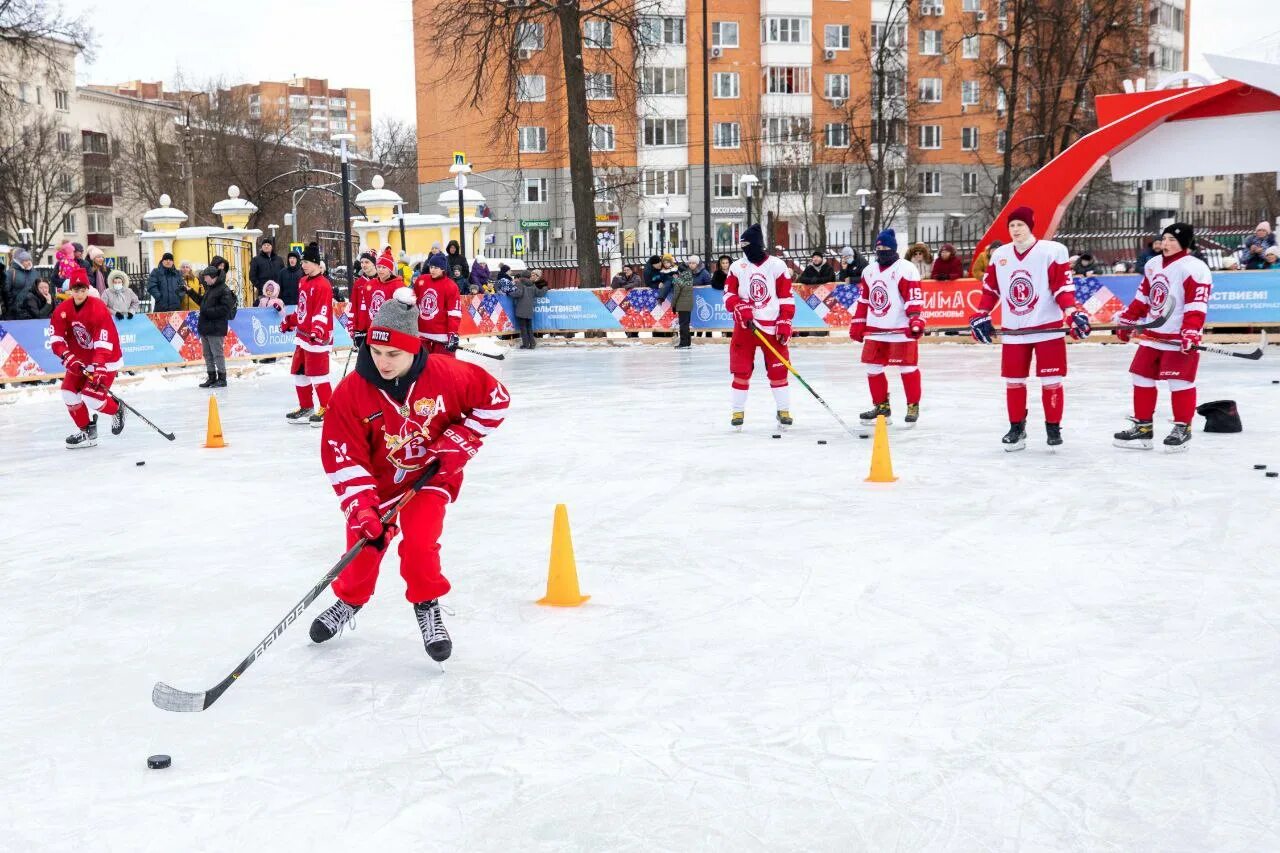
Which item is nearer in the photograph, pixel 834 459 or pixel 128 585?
pixel 128 585

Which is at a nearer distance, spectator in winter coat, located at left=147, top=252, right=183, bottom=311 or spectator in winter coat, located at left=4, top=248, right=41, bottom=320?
spectator in winter coat, located at left=4, top=248, right=41, bottom=320

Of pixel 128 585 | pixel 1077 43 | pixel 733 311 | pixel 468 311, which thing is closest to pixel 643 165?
pixel 1077 43

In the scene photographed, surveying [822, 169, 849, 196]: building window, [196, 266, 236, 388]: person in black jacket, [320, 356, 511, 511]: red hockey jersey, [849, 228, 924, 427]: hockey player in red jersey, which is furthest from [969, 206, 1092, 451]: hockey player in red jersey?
[822, 169, 849, 196]: building window

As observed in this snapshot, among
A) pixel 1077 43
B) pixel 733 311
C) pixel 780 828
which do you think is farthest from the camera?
pixel 1077 43

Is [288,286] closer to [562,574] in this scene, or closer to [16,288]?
[16,288]

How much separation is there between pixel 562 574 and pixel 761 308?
19.3ft

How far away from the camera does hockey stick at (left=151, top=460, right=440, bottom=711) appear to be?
410cm

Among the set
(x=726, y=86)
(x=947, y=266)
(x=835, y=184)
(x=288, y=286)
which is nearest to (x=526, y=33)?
(x=288, y=286)

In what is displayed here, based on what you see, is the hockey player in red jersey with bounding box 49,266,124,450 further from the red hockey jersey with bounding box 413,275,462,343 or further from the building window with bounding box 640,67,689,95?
the building window with bounding box 640,67,689,95

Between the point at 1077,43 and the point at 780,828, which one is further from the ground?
the point at 1077,43

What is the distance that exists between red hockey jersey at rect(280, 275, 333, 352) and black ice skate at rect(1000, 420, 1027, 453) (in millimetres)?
6216

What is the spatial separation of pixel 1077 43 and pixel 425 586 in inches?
1330

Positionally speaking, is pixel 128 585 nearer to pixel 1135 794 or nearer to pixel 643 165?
pixel 1135 794

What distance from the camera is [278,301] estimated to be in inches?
602
